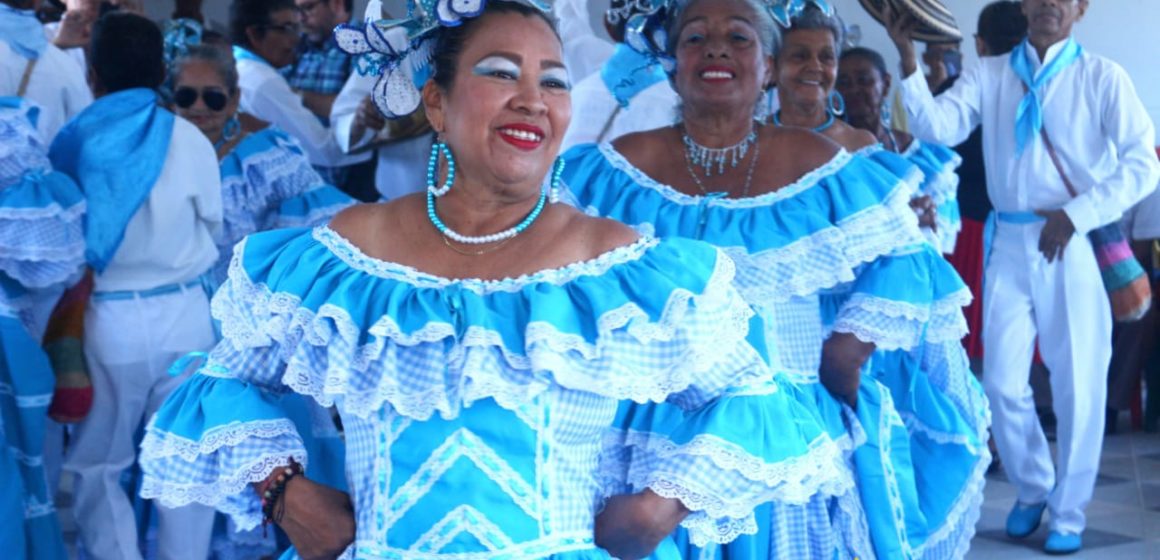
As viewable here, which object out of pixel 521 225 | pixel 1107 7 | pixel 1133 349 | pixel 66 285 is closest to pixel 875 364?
pixel 521 225

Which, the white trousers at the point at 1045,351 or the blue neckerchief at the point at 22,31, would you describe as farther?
the white trousers at the point at 1045,351

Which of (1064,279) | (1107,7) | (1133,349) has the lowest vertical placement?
(1133,349)

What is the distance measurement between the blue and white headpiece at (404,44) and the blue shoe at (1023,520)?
4.19 metres

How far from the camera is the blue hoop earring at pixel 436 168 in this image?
249cm

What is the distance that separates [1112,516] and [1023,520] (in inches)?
23.0

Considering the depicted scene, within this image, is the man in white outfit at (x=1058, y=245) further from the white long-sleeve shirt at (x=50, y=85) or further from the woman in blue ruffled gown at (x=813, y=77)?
the white long-sleeve shirt at (x=50, y=85)

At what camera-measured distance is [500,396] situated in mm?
2240

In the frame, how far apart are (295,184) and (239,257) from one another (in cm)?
280

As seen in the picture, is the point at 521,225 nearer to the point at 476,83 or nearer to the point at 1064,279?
the point at 476,83

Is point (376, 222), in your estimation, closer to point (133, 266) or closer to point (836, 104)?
point (133, 266)

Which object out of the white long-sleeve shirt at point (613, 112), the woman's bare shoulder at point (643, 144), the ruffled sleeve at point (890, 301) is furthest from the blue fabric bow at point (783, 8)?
the white long-sleeve shirt at point (613, 112)

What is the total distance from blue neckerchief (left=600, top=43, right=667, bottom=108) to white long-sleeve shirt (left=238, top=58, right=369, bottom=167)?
59.8 inches

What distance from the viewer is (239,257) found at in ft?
8.14

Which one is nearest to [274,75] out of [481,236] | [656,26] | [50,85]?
[50,85]
